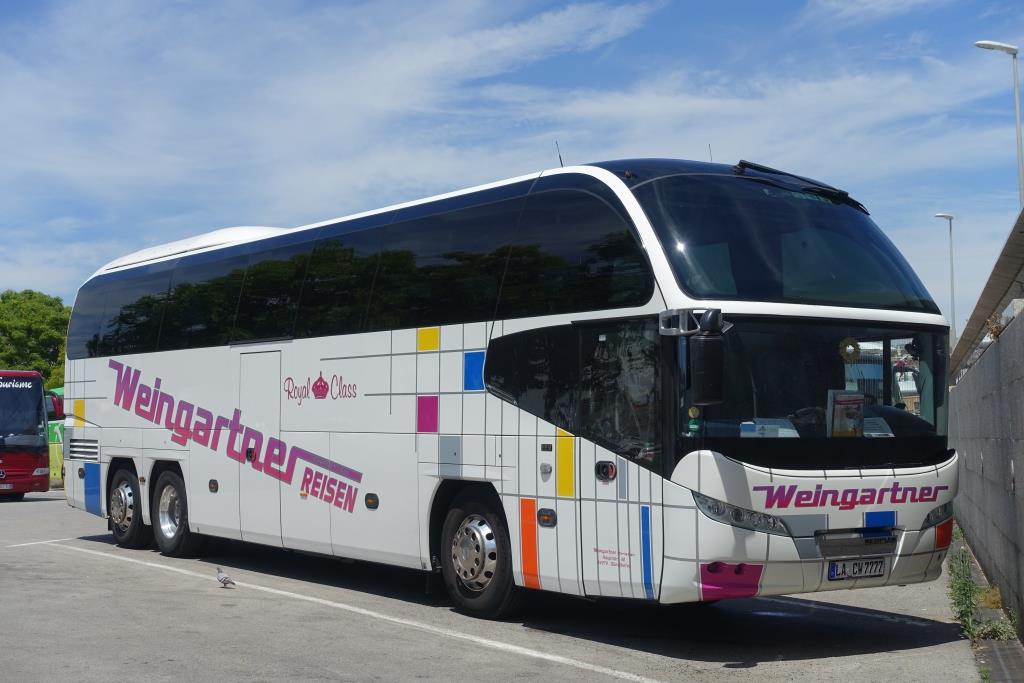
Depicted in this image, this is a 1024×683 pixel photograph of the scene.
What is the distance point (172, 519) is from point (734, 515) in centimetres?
977

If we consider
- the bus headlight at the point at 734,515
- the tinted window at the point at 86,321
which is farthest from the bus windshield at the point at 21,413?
the bus headlight at the point at 734,515

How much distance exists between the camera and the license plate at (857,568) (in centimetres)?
912

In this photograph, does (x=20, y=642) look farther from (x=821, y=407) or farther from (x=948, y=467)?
(x=948, y=467)

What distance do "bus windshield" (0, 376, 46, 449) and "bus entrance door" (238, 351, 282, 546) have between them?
17048 millimetres

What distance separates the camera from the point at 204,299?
51.0 ft

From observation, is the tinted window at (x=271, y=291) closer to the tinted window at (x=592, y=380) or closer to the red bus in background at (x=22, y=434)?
the tinted window at (x=592, y=380)

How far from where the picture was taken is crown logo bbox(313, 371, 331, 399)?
13062mm

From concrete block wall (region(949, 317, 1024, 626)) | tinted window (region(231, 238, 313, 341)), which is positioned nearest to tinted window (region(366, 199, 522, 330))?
tinted window (region(231, 238, 313, 341))

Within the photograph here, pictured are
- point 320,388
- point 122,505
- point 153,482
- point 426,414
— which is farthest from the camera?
point 122,505

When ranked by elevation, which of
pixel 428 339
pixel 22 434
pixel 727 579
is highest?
pixel 428 339

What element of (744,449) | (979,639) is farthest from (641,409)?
(979,639)

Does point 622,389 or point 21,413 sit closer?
point 622,389

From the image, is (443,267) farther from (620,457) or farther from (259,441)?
(259,441)

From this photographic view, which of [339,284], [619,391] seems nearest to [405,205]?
[339,284]
